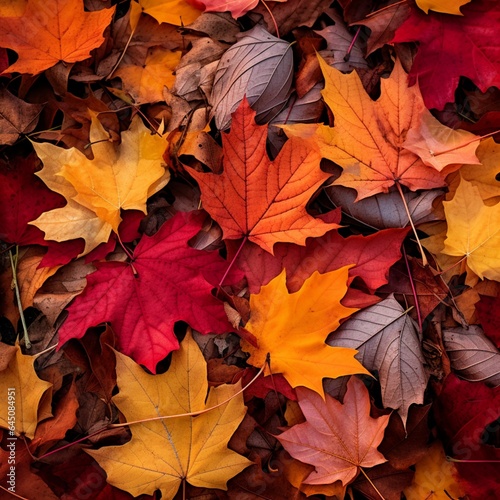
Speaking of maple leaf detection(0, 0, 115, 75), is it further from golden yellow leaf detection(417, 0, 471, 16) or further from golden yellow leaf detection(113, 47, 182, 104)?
golden yellow leaf detection(417, 0, 471, 16)

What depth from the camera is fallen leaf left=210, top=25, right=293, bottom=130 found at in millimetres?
1305

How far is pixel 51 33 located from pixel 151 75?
0.25 metres

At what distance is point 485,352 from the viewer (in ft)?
4.17

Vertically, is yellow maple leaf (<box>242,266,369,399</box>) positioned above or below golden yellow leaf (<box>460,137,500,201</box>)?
below

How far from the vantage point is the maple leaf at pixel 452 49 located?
50.1 inches

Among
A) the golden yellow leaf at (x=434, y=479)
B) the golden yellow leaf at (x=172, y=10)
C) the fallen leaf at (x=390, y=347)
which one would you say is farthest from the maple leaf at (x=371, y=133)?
the golden yellow leaf at (x=434, y=479)

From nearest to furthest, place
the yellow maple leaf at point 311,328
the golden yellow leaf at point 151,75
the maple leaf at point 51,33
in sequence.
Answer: the yellow maple leaf at point 311,328 → the maple leaf at point 51,33 → the golden yellow leaf at point 151,75

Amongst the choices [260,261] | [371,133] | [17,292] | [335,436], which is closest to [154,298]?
[260,261]

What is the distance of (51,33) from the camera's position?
4.27 feet

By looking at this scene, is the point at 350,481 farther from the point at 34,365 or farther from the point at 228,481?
the point at 34,365

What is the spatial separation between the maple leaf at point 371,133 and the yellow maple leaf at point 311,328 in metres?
0.24

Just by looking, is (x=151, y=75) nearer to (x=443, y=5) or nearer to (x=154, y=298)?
(x=154, y=298)

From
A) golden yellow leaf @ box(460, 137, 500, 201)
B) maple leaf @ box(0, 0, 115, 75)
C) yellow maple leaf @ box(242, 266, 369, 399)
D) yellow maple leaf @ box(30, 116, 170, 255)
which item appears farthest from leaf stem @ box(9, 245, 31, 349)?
golden yellow leaf @ box(460, 137, 500, 201)

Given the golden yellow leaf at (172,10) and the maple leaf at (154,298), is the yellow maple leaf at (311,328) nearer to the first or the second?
the maple leaf at (154,298)
